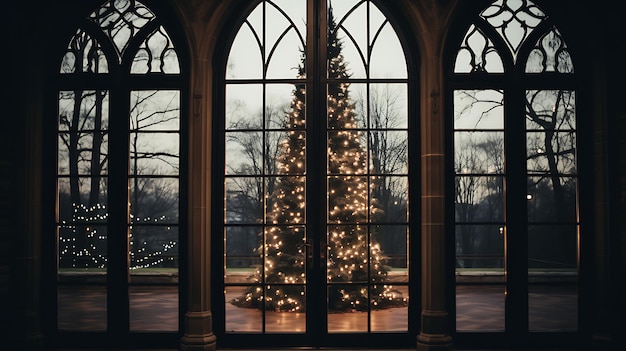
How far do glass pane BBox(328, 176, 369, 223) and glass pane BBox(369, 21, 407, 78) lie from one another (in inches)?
42.1

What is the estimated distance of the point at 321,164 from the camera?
584 centimetres

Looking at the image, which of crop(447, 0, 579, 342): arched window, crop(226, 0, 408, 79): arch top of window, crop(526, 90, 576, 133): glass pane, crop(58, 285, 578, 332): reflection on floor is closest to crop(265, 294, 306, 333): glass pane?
crop(58, 285, 578, 332): reflection on floor

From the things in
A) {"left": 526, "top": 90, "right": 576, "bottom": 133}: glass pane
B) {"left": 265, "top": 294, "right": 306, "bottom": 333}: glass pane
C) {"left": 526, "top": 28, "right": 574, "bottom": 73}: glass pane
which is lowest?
{"left": 265, "top": 294, "right": 306, "bottom": 333}: glass pane

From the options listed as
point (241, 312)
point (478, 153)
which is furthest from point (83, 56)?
point (478, 153)

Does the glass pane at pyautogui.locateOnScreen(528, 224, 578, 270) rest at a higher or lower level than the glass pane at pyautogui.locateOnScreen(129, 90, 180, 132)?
lower

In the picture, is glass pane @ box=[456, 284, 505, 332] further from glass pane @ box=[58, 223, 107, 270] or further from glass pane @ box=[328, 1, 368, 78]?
glass pane @ box=[58, 223, 107, 270]

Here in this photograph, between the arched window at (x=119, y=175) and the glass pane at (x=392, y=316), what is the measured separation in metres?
1.91

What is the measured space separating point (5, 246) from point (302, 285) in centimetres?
280

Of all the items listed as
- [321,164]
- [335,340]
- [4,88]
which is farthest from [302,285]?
[4,88]

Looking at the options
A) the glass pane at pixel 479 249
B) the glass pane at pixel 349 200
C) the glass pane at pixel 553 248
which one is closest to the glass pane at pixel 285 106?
the glass pane at pixel 349 200

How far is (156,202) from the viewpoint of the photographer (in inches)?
232

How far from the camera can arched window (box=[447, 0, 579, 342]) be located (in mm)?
5801

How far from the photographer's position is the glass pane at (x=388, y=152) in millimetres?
5844

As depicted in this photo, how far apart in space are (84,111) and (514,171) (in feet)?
14.1
